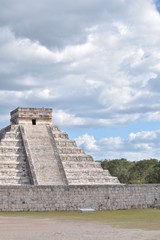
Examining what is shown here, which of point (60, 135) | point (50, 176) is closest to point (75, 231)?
point (50, 176)

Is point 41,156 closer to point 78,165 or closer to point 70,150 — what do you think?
point 70,150

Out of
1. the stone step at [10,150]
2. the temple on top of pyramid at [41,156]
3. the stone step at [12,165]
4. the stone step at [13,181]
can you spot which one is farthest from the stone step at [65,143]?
the stone step at [13,181]

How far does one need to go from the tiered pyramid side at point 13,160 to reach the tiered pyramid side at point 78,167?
93.7 inches

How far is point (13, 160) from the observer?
26.9 m

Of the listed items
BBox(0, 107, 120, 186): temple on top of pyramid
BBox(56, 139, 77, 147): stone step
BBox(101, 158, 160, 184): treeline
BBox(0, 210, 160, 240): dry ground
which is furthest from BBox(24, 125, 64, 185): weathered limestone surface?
BBox(101, 158, 160, 184): treeline

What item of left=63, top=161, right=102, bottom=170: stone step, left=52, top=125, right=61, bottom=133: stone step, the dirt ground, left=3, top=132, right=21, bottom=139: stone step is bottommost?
the dirt ground

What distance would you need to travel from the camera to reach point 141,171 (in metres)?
58.8

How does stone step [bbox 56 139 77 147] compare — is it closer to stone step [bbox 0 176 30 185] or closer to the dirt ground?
stone step [bbox 0 176 30 185]

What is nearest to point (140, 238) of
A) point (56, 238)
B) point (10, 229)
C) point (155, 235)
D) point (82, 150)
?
point (155, 235)

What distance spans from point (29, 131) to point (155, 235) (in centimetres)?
1850

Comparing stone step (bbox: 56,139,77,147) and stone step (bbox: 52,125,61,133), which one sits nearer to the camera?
stone step (bbox: 56,139,77,147)

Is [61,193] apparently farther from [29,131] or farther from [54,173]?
[29,131]

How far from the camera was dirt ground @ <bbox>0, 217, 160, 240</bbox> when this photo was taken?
11320 millimetres

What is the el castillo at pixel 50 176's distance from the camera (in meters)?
20.8
